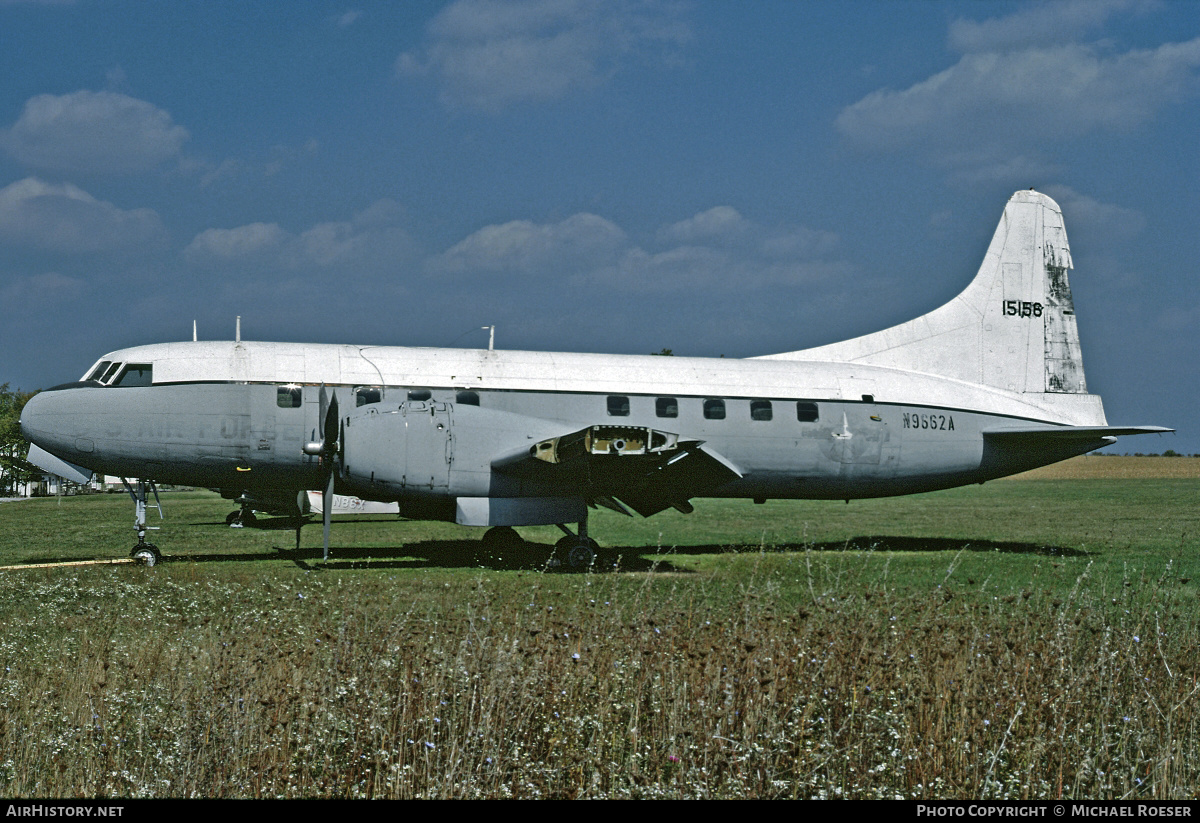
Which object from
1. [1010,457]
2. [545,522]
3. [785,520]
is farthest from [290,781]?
[785,520]

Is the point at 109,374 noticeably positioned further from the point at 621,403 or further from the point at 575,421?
the point at 621,403

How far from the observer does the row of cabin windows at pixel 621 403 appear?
1900 centimetres

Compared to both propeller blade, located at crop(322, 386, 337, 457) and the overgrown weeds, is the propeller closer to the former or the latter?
propeller blade, located at crop(322, 386, 337, 457)

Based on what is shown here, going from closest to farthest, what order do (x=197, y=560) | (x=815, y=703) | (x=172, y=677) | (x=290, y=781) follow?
(x=290, y=781)
(x=815, y=703)
(x=172, y=677)
(x=197, y=560)

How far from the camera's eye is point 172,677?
303 inches

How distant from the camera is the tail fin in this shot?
24.2 m

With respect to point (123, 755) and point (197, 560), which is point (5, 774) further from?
point (197, 560)

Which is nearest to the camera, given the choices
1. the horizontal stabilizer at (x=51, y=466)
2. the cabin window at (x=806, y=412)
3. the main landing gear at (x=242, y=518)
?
the cabin window at (x=806, y=412)

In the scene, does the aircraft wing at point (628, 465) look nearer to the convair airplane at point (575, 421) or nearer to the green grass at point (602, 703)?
the convair airplane at point (575, 421)

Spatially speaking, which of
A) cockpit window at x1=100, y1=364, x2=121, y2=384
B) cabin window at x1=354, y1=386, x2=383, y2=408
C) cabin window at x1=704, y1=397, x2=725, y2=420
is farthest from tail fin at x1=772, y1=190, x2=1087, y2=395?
cockpit window at x1=100, y1=364, x2=121, y2=384

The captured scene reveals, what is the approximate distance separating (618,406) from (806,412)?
4278 mm

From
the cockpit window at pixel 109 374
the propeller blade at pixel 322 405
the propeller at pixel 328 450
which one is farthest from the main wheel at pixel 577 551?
the cockpit window at pixel 109 374

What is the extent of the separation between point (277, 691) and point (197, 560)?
14.0 m

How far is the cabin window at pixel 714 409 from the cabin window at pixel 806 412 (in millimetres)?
1780
